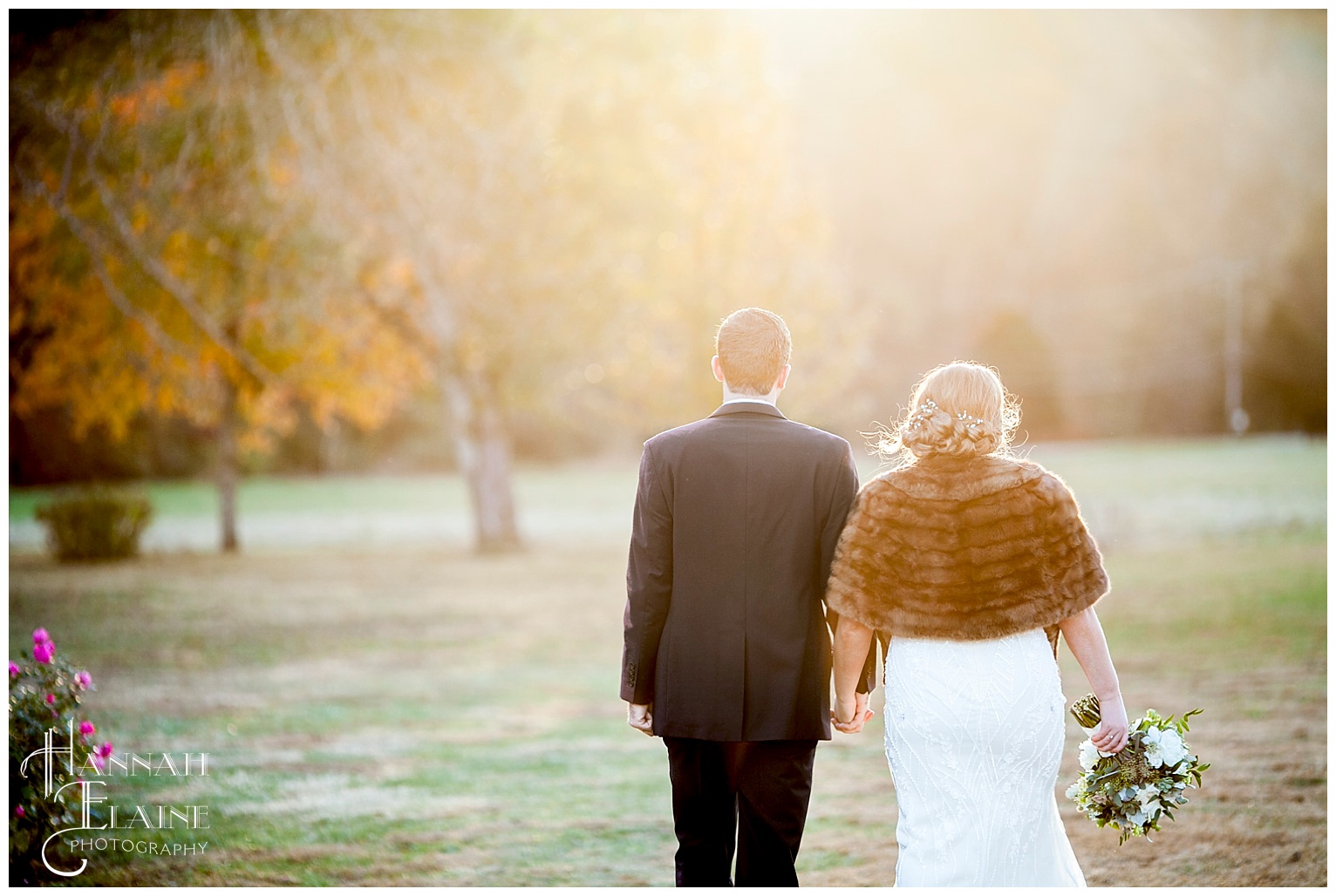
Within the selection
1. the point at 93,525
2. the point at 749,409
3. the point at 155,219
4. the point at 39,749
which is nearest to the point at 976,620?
the point at 749,409

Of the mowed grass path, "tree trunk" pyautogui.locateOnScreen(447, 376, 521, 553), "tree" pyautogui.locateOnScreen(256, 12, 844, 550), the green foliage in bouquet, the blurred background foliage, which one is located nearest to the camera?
the mowed grass path

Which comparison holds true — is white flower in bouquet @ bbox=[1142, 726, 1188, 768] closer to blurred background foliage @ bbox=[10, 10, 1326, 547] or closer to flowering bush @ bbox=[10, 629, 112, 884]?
flowering bush @ bbox=[10, 629, 112, 884]

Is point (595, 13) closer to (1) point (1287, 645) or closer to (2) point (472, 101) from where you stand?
(2) point (472, 101)

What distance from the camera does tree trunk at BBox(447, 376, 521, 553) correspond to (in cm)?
1691

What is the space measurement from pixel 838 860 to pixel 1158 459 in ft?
74.1

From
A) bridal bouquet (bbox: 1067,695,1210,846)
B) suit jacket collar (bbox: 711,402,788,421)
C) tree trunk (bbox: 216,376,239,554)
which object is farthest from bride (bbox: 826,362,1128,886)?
tree trunk (bbox: 216,376,239,554)

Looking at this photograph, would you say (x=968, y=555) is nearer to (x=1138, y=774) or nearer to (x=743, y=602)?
(x=743, y=602)

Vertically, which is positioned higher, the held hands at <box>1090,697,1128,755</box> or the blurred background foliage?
the blurred background foliage

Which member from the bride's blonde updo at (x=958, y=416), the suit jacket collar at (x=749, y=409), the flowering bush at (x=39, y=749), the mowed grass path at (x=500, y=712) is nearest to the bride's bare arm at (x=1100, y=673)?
the bride's blonde updo at (x=958, y=416)

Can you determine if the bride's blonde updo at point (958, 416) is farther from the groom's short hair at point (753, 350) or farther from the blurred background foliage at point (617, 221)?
the blurred background foliage at point (617, 221)

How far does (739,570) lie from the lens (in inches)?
118

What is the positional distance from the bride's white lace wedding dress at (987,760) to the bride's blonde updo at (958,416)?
1.71ft

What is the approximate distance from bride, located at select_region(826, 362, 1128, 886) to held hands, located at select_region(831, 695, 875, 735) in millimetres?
138

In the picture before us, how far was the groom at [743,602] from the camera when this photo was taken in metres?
2.97
